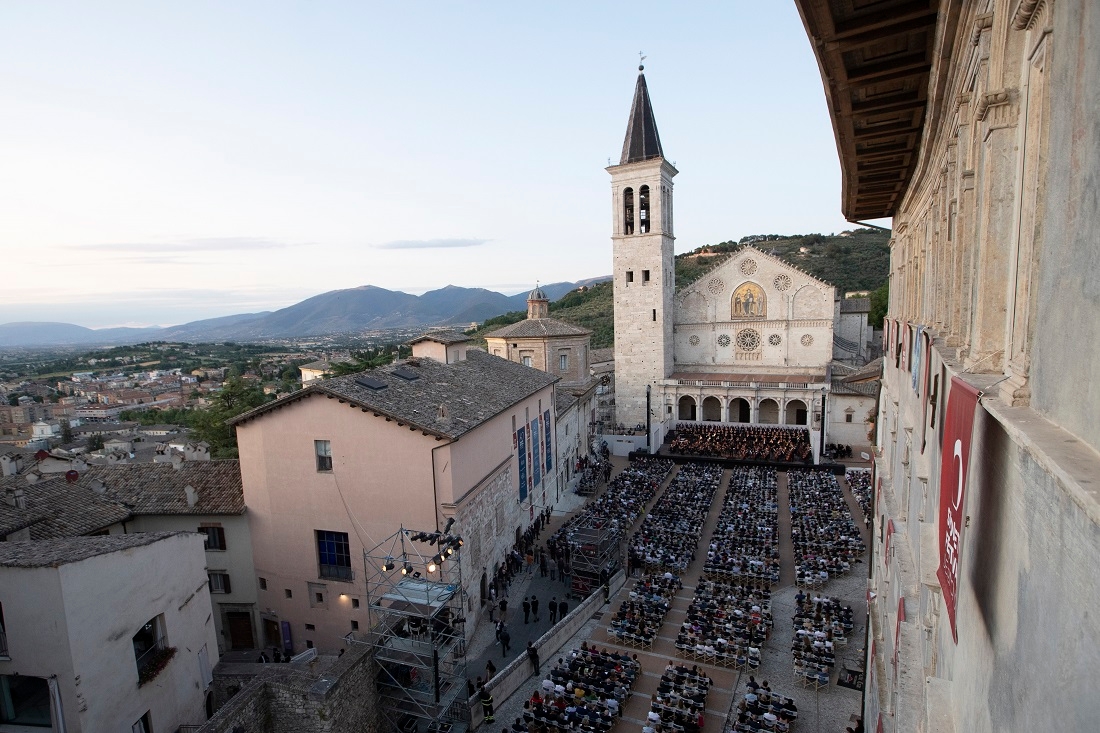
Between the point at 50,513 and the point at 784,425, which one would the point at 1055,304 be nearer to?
the point at 50,513

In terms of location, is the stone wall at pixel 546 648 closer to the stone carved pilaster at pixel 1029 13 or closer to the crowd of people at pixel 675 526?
the crowd of people at pixel 675 526

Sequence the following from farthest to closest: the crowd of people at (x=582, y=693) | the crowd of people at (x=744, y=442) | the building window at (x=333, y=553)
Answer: the crowd of people at (x=744, y=442)
the building window at (x=333, y=553)
the crowd of people at (x=582, y=693)

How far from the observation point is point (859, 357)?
45.5 metres

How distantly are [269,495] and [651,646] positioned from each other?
12738 millimetres

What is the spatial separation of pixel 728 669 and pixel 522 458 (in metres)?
11.9

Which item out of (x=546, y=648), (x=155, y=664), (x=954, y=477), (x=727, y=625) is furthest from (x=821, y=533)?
(x=155, y=664)

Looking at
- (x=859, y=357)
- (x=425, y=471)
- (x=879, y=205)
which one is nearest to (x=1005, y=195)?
(x=879, y=205)

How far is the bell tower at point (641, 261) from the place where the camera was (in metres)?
40.7

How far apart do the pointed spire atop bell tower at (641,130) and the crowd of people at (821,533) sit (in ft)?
80.7

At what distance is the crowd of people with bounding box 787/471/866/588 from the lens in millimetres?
20156

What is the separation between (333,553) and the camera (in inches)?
713

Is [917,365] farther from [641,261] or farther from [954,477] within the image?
[641,261]

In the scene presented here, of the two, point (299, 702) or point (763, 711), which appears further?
point (763, 711)

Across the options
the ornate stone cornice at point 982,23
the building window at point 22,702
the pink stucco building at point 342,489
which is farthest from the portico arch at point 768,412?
the ornate stone cornice at point 982,23
